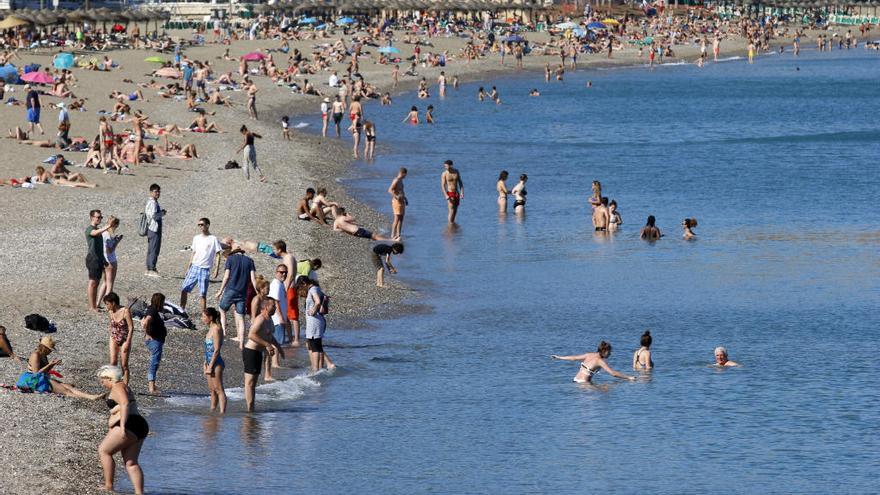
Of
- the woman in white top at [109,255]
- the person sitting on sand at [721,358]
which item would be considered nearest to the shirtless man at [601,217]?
the person sitting on sand at [721,358]

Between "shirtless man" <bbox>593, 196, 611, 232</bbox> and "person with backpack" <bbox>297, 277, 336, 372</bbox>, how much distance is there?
50.8 feet

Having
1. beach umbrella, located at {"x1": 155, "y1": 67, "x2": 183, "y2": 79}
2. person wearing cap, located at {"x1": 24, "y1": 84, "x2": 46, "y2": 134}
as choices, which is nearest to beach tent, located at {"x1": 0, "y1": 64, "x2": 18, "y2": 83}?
person wearing cap, located at {"x1": 24, "y1": 84, "x2": 46, "y2": 134}

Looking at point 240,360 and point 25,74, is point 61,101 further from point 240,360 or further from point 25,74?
point 240,360

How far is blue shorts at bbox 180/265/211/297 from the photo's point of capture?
21.5m

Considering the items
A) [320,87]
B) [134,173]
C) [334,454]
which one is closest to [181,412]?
[334,454]

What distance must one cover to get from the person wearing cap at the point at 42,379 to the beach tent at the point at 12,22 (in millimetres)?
64402

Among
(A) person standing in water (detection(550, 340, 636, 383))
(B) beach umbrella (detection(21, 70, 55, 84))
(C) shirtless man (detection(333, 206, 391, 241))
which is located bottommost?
(A) person standing in water (detection(550, 340, 636, 383))

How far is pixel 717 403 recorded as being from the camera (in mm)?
19625

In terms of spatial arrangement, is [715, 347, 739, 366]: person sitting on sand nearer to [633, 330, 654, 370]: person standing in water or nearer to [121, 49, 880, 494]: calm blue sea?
[121, 49, 880, 494]: calm blue sea

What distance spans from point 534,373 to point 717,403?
9.41 feet

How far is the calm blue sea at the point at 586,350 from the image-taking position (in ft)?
53.7

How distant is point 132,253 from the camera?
26.5 meters

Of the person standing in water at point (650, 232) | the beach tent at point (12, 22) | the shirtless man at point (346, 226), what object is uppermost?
Answer: the beach tent at point (12, 22)

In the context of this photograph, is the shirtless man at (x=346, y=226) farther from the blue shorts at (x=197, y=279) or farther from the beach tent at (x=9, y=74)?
the beach tent at (x=9, y=74)
